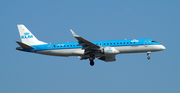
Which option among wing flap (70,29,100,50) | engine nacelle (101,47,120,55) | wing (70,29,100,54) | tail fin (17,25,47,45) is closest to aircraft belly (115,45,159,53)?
engine nacelle (101,47,120,55)

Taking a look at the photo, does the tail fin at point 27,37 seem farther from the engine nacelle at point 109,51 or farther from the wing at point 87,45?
the engine nacelle at point 109,51

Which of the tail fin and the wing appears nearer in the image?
the wing

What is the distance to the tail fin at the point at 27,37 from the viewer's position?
201ft

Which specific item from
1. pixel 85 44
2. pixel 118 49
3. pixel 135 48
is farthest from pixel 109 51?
pixel 135 48

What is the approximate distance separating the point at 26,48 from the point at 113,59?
1803 cm

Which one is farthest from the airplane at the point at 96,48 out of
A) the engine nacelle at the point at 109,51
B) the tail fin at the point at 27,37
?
the tail fin at the point at 27,37

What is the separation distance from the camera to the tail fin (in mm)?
61269

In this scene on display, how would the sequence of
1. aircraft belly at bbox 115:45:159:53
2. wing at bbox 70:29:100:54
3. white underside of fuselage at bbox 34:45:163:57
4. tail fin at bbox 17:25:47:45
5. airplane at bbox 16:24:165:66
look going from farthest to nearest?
tail fin at bbox 17:25:47:45, white underside of fuselage at bbox 34:45:163:57, aircraft belly at bbox 115:45:159:53, airplane at bbox 16:24:165:66, wing at bbox 70:29:100:54

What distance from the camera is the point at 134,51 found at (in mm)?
57875

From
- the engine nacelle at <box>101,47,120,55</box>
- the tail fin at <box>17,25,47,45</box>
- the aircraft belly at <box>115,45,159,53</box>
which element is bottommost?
the engine nacelle at <box>101,47,120,55</box>

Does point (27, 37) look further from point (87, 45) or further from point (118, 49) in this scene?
point (118, 49)

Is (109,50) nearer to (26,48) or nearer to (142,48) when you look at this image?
(142,48)

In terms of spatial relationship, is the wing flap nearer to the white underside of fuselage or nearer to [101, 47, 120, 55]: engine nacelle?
[101, 47, 120, 55]: engine nacelle

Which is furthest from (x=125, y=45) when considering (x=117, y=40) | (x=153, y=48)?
(x=153, y=48)
